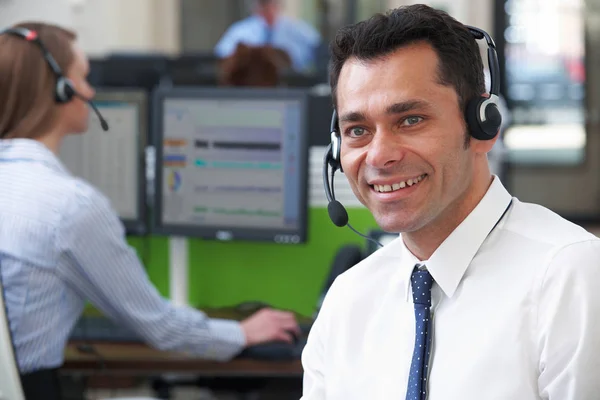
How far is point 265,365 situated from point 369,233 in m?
0.43

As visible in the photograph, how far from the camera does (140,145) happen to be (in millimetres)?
2525

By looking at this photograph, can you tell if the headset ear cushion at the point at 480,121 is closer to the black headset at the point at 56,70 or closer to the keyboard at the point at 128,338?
the keyboard at the point at 128,338

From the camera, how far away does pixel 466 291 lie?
119 centimetres

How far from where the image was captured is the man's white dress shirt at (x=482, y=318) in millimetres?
1062

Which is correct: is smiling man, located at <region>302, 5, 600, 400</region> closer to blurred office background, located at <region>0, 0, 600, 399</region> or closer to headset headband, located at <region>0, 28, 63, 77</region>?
headset headband, located at <region>0, 28, 63, 77</region>

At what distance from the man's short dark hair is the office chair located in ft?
2.62

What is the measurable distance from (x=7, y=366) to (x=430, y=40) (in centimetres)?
95

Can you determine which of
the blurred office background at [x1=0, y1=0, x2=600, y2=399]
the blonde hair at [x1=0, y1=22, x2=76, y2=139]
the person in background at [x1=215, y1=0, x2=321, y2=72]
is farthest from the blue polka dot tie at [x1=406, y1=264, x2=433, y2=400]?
the person in background at [x1=215, y1=0, x2=321, y2=72]

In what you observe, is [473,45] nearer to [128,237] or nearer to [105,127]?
[105,127]

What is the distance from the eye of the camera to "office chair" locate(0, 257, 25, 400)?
1.58 meters

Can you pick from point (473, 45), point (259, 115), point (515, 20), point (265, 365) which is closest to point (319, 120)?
point (259, 115)

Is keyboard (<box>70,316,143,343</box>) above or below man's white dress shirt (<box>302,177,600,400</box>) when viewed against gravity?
below

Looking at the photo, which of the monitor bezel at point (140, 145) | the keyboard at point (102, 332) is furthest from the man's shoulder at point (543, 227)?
the monitor bezel at point (140, 145)

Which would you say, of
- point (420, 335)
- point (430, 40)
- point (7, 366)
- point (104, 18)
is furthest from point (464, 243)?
point (104, 18)
